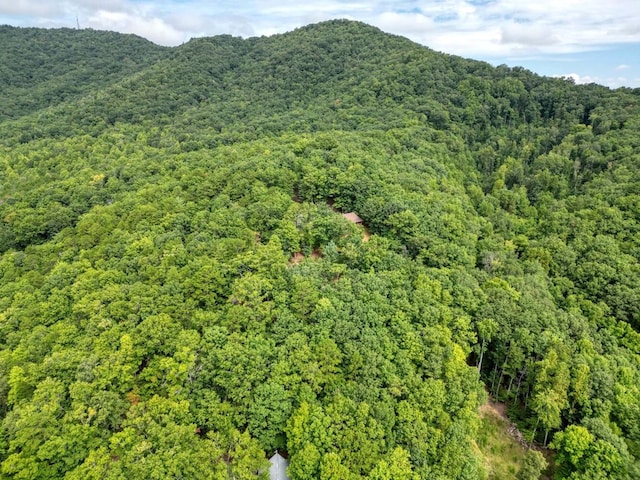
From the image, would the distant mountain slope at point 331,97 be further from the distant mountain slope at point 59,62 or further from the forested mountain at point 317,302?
the distant mountain slope at point 59,62

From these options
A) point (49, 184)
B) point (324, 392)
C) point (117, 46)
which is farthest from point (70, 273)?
point (117, 46)

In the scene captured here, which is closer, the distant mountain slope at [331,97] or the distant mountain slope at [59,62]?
the distant mountain slope at [331,97]

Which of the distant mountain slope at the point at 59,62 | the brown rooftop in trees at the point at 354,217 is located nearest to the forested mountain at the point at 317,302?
the brown rooftop in trees at the point at 354,217

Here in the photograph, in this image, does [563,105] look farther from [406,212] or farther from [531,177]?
[406,212]

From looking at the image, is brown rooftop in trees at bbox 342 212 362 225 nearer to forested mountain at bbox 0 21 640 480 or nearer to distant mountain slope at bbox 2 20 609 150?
forested mountain at bbox 0 21 640 480

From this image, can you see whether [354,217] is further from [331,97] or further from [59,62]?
[59,62]

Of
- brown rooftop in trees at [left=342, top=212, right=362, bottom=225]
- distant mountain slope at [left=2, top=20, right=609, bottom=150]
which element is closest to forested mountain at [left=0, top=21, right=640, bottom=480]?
brown rooftop in trees at [left=342, top=212, right=362, bottom=225]

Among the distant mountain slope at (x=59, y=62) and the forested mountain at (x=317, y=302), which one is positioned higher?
the distant mountain slope at (x=59, y=62)

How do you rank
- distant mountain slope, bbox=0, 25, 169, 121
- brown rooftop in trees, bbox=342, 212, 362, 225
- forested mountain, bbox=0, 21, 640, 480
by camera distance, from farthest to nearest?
distant mountain slope, bbox=0, 25, 169, 121 < brown rooftop in trees, bbox=342, 212, 362, 225 < forested mountain, bbox=0, 21, 640, 480
